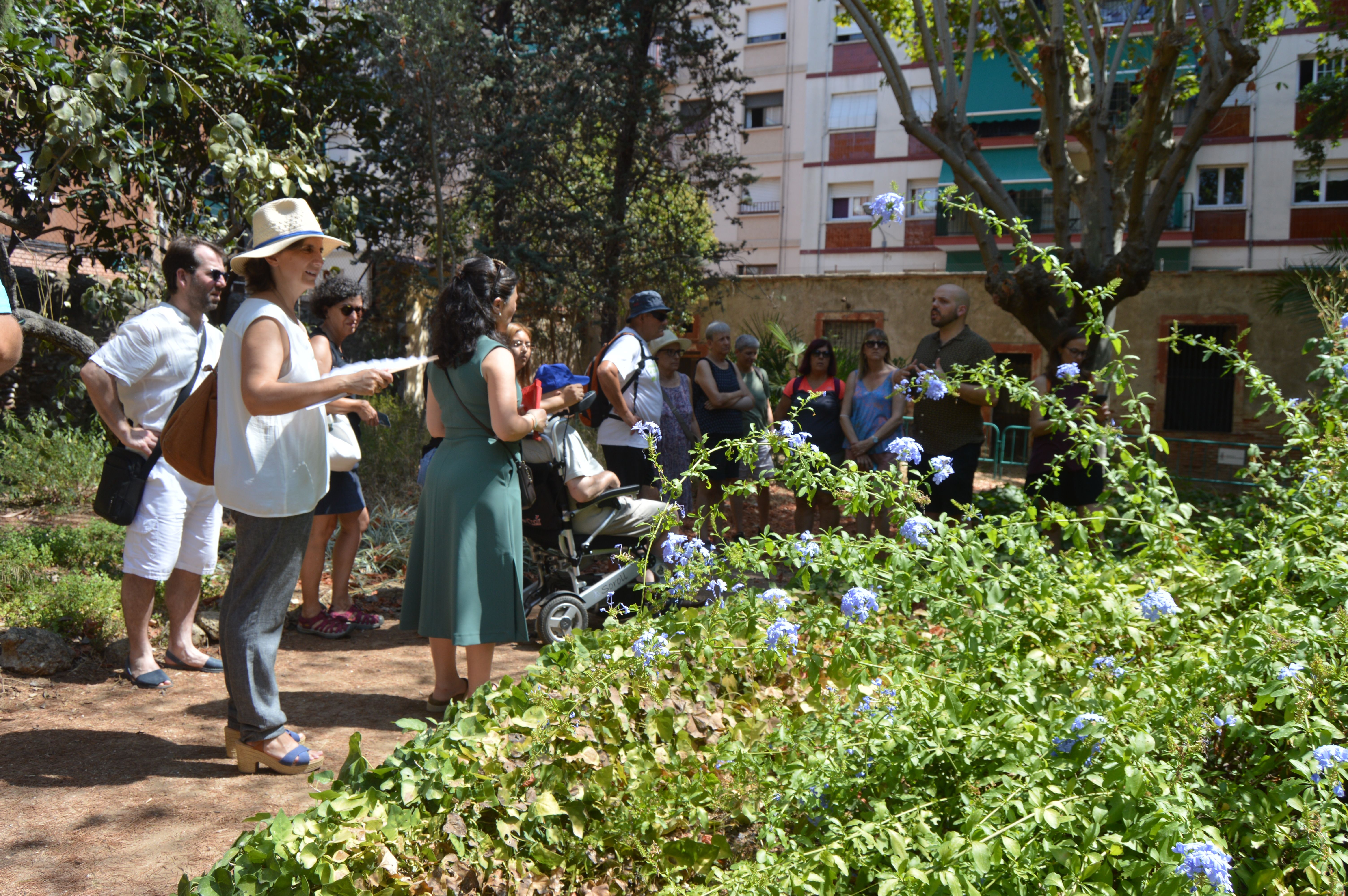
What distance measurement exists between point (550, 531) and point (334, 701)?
1.43 meters

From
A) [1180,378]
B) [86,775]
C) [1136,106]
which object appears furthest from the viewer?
[1180,378]

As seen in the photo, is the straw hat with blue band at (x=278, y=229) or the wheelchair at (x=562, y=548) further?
the wheelchair at (x=562, y=548)

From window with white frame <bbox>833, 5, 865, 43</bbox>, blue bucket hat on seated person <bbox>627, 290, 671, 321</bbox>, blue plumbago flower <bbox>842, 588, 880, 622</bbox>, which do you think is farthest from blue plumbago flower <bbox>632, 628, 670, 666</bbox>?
window with white frame <bbox>833, 5, 865, 43</bbox>

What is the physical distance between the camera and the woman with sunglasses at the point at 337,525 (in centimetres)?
528

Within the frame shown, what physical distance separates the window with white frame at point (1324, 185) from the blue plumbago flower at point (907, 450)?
2762 cm

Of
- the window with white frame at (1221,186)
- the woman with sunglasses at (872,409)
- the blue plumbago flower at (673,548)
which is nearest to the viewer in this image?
the blue plumbago flower at (673,548)

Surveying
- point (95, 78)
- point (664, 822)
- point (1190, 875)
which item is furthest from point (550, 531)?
point (1190, 875)

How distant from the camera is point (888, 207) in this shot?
10.9 ft

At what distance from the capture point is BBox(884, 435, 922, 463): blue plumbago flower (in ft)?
9.51

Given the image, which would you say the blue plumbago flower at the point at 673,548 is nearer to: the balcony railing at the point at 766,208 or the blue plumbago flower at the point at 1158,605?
the blue plumbago flower at the point at 1158,605

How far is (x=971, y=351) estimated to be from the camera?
599 centimetres

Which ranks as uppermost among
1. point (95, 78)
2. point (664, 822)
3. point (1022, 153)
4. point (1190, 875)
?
point (1022, 153)

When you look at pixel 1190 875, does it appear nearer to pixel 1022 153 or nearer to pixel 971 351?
pixel 971 351

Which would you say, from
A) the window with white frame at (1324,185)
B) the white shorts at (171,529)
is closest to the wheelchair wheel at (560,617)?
the white shorts at (171,529)
